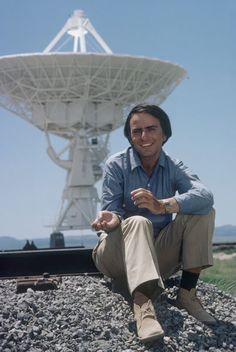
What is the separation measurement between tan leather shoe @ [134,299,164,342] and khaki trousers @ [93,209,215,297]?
0.29ft

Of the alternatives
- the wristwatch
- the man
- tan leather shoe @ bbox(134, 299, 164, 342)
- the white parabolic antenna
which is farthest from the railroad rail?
the white parabolic antenna

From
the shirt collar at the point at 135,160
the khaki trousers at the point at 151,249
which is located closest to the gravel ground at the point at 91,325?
the khaki trousers at the point at 151,249

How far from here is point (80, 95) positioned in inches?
1215

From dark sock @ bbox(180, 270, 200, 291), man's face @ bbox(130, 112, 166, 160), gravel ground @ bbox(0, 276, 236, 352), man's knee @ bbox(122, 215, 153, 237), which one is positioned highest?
man's face @ bbox(130, 112, 166, 160)

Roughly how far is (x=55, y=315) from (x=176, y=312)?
0.60 meters

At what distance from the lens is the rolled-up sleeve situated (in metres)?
3.07

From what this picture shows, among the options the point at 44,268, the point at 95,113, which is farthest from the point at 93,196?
the point at 44,268

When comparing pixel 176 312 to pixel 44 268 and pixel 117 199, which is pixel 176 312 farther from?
pixel 44 268

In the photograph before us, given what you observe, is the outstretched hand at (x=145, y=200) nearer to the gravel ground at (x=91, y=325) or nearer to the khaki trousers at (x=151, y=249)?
the khaki trousers at (x=151, y=249)

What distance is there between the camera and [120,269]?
3160mm

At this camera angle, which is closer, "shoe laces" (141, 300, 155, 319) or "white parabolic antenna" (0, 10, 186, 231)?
"shoe laces" (141, 300, 155, 319)

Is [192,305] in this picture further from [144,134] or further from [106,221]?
[144,134]

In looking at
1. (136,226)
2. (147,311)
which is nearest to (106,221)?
(136,226)

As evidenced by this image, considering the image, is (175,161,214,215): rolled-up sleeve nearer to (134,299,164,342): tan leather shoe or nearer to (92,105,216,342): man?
(92,105,216,342): man
